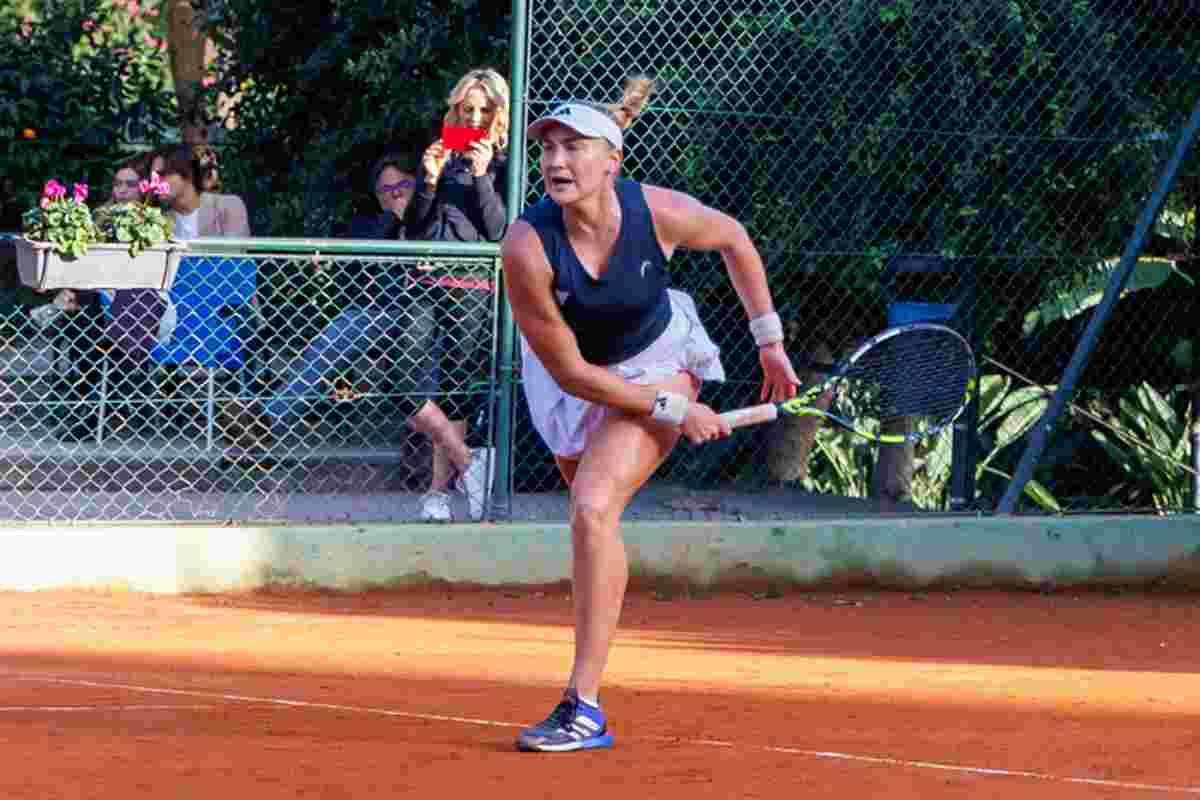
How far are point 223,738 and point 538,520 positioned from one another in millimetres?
3758

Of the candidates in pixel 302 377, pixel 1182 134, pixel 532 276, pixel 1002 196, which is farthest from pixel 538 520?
pixel 532 276

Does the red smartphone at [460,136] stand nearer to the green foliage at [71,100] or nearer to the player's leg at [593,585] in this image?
the player's leg at [593,585]

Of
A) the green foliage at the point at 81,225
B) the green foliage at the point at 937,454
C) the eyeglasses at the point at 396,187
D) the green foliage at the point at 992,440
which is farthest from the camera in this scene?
the green foliage at the point at 937,454

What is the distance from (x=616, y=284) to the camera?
20.3ft

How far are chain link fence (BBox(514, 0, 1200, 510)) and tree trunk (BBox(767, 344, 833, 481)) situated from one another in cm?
72

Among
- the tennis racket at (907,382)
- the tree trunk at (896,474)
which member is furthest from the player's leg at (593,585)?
the tree trunk at (896,474)

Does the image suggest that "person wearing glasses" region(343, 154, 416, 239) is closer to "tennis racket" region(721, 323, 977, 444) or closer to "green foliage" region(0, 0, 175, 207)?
"tennis racket" region(721, 323, 977, 444)

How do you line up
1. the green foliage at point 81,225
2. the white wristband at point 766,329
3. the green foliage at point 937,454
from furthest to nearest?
the green foliage at point 937,454, the green foliage at point 81,225, the white wristband at point 766,329

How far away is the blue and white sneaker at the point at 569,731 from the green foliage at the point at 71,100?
26.6ft

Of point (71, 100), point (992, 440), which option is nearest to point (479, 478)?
point (992, 440)

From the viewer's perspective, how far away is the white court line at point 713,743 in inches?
230

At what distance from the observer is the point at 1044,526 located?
10.2 meters

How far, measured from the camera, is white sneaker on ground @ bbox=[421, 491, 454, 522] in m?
9.88

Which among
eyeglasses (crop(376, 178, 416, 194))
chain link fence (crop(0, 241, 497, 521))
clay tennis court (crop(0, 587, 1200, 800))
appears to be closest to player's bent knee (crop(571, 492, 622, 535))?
clay tennis court (crop(0, 587, 1200, 800))
